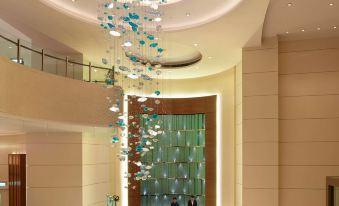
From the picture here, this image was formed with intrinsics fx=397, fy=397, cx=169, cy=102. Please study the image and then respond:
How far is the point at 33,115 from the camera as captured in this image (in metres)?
9.77

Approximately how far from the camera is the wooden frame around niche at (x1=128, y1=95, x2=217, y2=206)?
15.3 m

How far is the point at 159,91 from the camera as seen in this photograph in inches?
376

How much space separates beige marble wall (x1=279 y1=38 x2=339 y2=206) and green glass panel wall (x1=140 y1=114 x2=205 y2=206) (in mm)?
4878

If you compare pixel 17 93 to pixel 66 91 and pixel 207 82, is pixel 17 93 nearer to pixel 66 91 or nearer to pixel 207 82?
pixel 66 91

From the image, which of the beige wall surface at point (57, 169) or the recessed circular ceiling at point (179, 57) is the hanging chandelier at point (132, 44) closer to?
the recessed circular ceiling at point (179, 57)

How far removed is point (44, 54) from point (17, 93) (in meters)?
1.87

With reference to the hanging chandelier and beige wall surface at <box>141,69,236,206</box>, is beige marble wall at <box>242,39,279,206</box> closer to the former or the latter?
the hanging chandelier

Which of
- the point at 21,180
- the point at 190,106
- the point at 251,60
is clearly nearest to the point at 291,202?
the point at 251,60

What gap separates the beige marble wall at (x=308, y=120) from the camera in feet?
37.2

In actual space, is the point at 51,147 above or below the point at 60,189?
above

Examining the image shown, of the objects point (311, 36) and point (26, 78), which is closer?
point (26, 78)

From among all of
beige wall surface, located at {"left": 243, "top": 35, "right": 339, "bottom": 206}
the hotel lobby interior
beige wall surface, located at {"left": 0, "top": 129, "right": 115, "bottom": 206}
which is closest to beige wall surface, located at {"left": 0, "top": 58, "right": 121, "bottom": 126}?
the hotel lobby interior

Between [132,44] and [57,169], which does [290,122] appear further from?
[57,169]

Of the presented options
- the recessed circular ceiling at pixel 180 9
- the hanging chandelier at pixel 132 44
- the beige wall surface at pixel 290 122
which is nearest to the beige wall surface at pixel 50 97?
the hanging chandelier at pixel 132 44
